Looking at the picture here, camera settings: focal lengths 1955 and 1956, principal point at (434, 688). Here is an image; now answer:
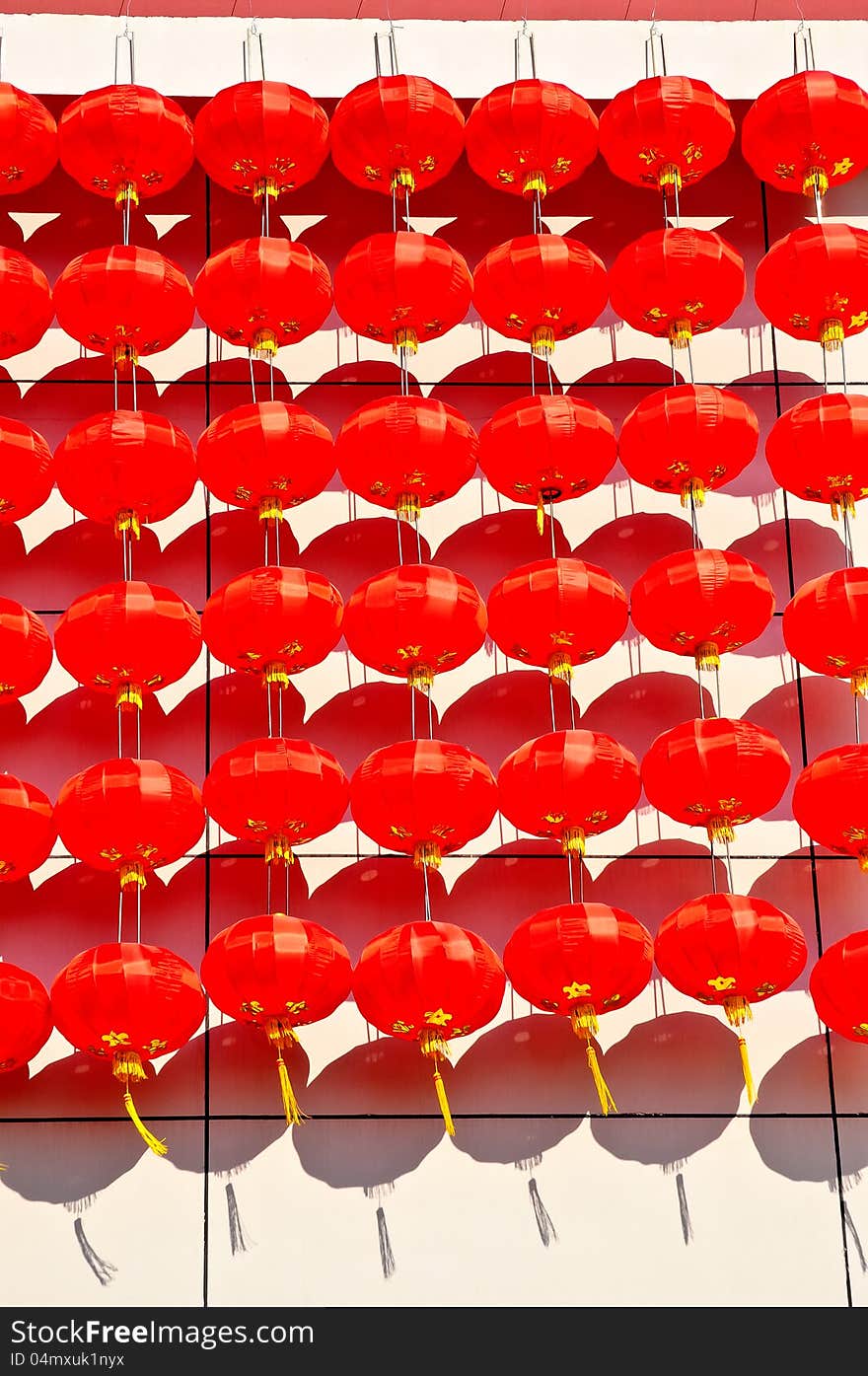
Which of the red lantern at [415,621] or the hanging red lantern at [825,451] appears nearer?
the red lantern at [415,621]

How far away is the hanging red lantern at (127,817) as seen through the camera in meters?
5.72

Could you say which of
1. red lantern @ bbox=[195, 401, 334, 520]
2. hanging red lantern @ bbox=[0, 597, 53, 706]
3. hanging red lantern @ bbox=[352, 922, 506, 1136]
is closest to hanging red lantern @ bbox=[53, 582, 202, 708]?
hanging red lantern @ bbox=[0, 597, 53, 706]

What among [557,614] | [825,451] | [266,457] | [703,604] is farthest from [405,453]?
[825,451]

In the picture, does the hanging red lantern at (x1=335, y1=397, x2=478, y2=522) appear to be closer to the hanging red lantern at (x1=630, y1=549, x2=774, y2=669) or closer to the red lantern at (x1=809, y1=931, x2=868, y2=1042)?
the hanging red lantern at (x1=630, y1=549, x2=774, y2=669)

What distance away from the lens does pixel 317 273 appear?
6480 mm

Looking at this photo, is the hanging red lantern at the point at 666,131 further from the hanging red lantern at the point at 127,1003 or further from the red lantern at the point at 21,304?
the hanging red lantern at the point at 127,1003

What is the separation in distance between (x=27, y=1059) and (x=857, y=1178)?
8.27 ft

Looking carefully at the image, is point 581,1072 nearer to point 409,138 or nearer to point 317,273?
point 317,273

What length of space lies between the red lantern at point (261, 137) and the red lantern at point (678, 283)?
3.68ft

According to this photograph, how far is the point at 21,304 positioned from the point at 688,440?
7.26ft

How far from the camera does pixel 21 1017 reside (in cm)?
564

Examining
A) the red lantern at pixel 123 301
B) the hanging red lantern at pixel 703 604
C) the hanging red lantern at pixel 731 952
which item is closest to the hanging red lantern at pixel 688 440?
the hanging red lantern at pixel 703 604

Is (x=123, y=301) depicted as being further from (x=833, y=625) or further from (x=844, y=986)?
(x=844, y=986)

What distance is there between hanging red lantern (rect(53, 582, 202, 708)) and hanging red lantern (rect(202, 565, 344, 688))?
11cm
